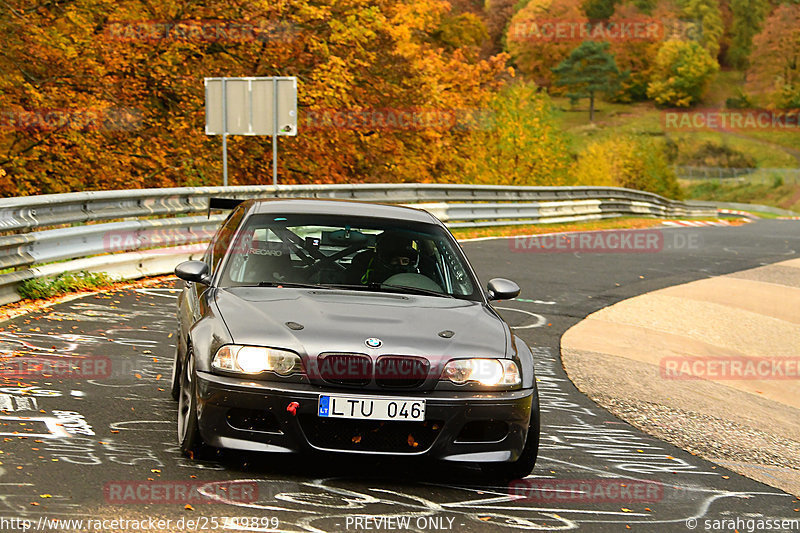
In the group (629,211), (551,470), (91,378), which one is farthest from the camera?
(629,211)

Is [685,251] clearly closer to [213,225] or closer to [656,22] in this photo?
[213,225]

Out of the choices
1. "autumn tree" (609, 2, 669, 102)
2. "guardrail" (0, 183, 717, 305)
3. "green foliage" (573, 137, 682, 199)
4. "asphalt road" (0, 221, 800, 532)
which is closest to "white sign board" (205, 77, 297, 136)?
"guardrail" (0, 183, 717, 305)

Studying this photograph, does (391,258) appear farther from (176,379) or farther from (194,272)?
(176,379)

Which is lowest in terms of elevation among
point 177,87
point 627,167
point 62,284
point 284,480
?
point 627,167

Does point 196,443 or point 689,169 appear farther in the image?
point 689,169

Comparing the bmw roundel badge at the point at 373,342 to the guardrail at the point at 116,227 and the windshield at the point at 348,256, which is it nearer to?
the windshield at the point at 348,256

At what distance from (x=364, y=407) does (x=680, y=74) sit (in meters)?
186

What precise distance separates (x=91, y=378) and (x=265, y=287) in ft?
7.03

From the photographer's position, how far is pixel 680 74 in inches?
7205

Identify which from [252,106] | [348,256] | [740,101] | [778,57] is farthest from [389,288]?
[740,101]

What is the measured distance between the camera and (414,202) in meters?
23.0

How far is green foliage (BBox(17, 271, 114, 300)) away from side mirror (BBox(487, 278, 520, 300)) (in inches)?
242

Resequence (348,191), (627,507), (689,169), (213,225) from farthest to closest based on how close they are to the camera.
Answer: (689,169), (348,191), (213,225), (627,507)

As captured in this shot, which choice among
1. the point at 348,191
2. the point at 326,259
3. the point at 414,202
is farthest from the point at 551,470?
the point at 414,202
